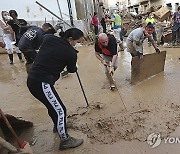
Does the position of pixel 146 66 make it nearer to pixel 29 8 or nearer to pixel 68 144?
pixel 68 144

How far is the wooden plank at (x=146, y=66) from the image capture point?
5273 mm

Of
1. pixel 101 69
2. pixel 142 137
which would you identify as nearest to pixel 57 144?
pixel 142 137

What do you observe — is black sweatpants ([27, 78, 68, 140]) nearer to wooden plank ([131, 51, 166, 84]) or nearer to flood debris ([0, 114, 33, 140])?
flood debris ([0, 114, 33, 140])

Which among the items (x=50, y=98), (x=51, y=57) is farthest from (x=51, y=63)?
(x=50, y=98)

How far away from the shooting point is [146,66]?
5.55m

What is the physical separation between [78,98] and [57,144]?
5.49 feet

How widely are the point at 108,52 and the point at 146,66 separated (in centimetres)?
101

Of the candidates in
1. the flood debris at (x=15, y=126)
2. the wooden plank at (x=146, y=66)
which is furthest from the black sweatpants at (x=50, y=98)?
the wooden plank at (x=146, y=66)

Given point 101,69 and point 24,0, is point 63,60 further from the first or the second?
point 24,0

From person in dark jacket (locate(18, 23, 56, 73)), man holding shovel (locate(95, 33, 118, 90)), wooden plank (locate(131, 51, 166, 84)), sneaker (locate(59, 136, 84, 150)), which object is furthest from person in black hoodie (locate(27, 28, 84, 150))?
wooden plank (locate(131, 51, 166, 84))

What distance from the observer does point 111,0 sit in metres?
60.4

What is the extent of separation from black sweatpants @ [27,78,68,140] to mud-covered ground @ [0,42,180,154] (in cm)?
42

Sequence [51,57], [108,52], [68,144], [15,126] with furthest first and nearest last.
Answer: [108,52] < [15,126] < [68,144] < [51,57]

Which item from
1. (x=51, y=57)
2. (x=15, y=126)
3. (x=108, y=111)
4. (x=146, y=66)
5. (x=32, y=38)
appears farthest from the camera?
(x=146, y=66)
